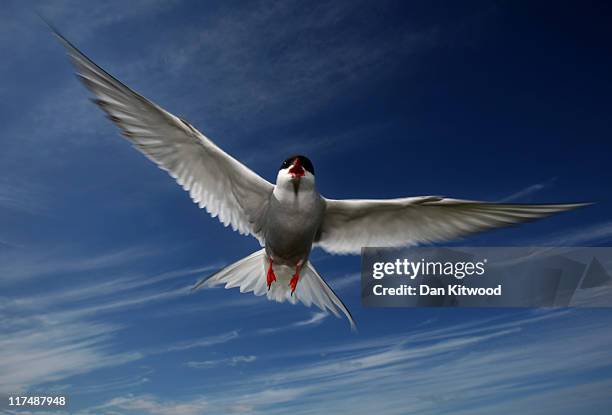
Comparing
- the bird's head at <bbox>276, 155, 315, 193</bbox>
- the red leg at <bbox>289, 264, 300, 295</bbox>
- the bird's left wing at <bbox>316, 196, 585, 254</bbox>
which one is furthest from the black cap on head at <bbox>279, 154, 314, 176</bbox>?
the red leg at <bbox>289, 264, 300, 295</bbox>

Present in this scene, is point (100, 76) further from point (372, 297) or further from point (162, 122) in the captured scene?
point (372, 297)

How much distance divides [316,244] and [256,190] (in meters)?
1.49

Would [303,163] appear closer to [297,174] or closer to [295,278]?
[297,174]

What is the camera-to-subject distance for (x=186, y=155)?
27.7 ft

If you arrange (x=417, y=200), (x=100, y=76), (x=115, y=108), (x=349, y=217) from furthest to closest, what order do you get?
1. (x=349, y=217)
2. (x=417, y=200)
3. (x=115, y=108)
4. (x=100, y=76)

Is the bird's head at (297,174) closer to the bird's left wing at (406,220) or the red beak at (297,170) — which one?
the red beak at (297,170)

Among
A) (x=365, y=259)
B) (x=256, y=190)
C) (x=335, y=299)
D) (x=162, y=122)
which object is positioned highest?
(x=162, y=122)

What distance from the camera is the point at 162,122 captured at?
798 centimetres

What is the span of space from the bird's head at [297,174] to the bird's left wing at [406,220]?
2.51ft

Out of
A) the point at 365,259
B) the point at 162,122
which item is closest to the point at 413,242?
the point at 365,259

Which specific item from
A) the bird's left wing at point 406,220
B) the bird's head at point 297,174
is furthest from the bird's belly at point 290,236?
the bird's left wing at point 406,220

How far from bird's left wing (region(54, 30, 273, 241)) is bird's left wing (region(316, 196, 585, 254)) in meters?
1.26

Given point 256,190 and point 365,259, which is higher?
point 256,190

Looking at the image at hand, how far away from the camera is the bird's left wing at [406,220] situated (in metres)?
8.26
